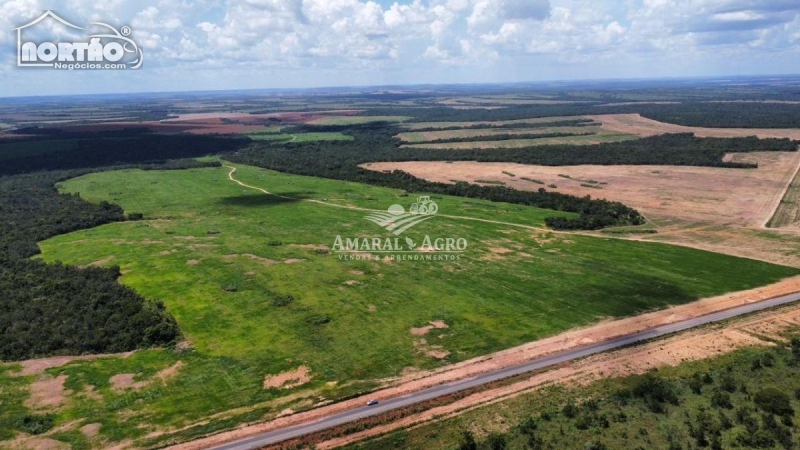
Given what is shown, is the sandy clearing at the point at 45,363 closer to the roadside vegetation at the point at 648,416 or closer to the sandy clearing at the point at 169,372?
the sandy clearing at the point at 169,372

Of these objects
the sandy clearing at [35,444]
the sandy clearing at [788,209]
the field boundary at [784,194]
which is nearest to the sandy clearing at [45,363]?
the sandy clearing at [35,444]

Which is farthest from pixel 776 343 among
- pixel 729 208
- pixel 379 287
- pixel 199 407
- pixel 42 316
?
pixel 42 316

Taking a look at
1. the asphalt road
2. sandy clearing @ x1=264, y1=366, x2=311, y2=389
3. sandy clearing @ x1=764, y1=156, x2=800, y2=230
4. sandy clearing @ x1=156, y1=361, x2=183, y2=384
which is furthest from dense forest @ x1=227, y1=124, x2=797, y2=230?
sandy clearing @ x1=156, y1=361, x2=183, y2=384

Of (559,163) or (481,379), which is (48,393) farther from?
(559,163)

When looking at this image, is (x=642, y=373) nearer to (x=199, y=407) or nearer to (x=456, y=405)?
(x=456, y=405)

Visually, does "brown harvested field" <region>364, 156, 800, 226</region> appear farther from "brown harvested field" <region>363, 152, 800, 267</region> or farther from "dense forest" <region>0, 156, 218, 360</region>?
"dense forest" <region>0, 156, 218, 360</region>

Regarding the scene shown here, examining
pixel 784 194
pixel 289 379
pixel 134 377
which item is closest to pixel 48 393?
pixel 134 377
